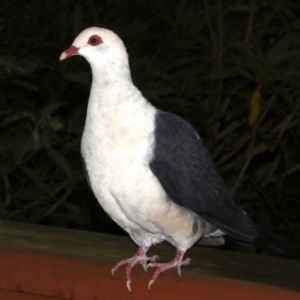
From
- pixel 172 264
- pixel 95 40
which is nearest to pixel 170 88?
pixel 95 40

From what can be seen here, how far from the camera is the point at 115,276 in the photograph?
2.54 m

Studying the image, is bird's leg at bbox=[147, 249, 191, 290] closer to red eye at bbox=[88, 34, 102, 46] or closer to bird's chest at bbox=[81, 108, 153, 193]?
bird's chest at bbox=[81, 108, 153, 193]

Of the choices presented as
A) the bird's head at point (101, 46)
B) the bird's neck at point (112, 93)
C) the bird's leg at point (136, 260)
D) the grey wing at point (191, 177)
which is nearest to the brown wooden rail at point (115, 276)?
the bird's leg at point (136, 260)

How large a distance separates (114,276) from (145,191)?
0.34 meters

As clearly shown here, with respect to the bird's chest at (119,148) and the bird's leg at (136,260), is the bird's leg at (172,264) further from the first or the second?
the bird's chest at (119,148)

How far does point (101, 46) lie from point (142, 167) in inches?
15.8

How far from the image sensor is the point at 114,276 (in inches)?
100

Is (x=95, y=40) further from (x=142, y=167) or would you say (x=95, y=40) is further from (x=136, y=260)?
(x=136, y=260)

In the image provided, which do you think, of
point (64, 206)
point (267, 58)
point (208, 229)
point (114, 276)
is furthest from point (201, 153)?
point (64, 206)

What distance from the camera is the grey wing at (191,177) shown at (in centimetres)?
286

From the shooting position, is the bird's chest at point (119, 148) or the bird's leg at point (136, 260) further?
the bird's chest at point (119, 148)

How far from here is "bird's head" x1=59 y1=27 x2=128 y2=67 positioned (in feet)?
9.23

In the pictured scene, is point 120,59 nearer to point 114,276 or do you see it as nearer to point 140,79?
point 114,276

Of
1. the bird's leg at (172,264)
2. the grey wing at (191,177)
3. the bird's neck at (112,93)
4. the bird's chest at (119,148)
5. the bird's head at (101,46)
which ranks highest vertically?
the bird's head at (101,46)
